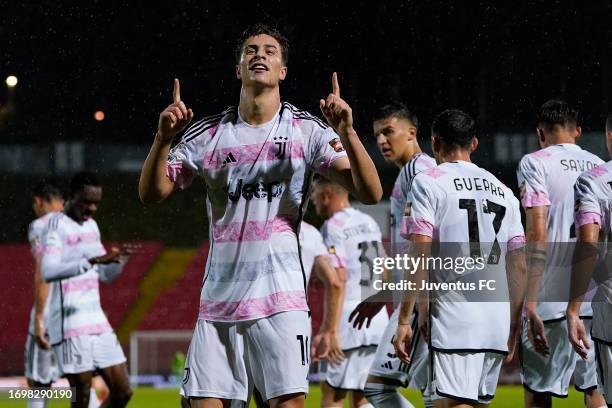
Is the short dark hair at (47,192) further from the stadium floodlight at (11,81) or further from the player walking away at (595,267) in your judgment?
the player walking away at (595,267)

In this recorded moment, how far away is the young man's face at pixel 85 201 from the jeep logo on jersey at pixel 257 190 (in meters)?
2.89

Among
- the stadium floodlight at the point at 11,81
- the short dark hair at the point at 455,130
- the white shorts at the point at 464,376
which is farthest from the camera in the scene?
the stadium floodlight at the point at 11,81

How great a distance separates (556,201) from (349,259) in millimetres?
2125

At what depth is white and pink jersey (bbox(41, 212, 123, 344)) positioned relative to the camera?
6406 mm

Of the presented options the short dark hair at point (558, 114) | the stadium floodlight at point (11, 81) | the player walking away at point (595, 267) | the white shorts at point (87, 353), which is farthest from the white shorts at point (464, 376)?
the stadium floodlight at point (11, 81)

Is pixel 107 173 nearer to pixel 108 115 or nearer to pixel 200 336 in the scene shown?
pixel 108 115

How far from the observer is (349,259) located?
23.3 feet

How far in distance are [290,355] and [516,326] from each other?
1317 millimetres

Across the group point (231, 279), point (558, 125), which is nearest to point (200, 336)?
point (231, 279)

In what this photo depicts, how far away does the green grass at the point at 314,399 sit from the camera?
945cm

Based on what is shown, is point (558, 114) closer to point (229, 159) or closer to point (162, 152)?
point (229, 159)

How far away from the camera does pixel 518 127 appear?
9961mm

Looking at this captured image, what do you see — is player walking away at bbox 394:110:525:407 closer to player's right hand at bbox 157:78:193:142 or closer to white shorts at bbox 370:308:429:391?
white shorts at bbox 370:308:429:391

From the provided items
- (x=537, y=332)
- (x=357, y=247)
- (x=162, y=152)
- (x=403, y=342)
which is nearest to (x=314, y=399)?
(x=357, y=247)
